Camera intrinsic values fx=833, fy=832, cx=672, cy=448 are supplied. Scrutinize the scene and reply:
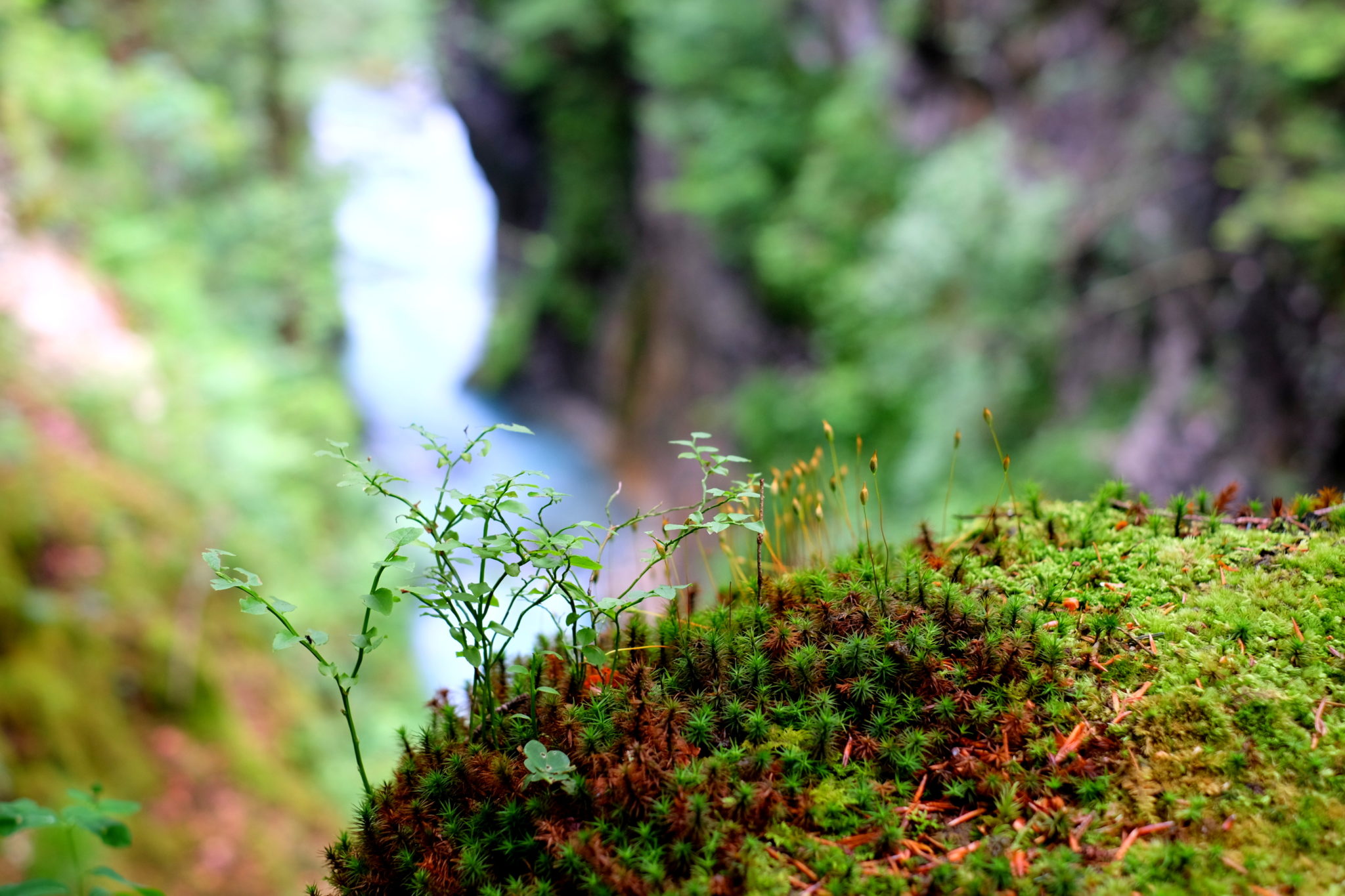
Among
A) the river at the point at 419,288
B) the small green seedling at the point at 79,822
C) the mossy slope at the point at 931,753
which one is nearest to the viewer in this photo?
the mossy slope at the point at 931,753

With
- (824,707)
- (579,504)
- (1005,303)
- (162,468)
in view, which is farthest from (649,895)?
(579,504)

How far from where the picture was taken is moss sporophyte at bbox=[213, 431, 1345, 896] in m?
1.39

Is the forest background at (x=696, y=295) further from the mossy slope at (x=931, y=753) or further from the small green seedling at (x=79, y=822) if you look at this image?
the mossy slope at (x=931, y=753)

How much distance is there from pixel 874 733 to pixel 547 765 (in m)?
0.64

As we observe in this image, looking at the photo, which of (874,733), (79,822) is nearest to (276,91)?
(79,822)

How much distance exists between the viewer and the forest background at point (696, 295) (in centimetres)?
592

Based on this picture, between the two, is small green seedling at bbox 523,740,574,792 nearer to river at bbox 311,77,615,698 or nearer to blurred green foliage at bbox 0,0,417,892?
blurred green foliage at bbox 0,0,417,892

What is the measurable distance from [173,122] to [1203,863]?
1330 centimetres

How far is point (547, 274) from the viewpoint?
21953 mm

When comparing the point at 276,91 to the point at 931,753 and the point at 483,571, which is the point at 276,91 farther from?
the point at 931,753

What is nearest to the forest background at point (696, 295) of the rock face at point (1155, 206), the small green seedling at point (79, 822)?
the rock face at point (1155, 206)

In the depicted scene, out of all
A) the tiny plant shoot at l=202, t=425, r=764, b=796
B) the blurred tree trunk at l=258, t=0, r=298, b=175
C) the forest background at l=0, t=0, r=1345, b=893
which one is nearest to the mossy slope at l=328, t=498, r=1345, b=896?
the tiny plant shoot at l=202, t=425, r=764, b=796

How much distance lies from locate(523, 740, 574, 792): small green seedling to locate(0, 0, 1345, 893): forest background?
14.6 ft

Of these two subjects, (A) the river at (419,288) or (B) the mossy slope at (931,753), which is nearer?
(B) the mossy slope at (931,753)
